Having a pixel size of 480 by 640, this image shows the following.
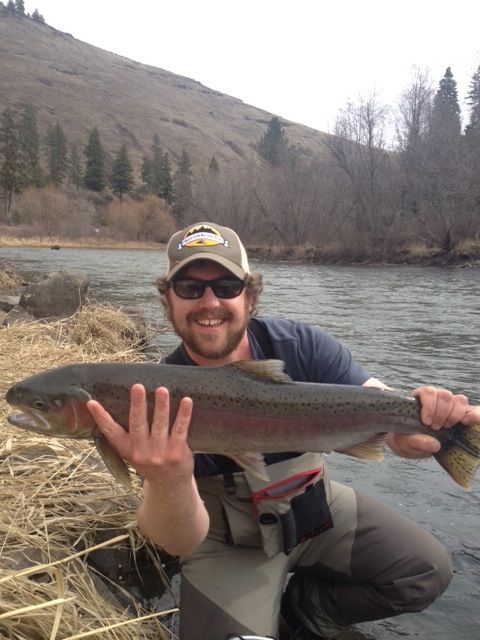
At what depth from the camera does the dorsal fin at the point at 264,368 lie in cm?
250

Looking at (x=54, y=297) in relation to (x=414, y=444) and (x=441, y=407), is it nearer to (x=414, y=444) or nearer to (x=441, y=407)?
(x=414, y=444)

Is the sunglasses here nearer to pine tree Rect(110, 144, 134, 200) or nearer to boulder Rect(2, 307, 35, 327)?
boulder Rect(2, 307, 35, 327)

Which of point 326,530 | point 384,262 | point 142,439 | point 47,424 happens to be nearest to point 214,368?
point 142,439

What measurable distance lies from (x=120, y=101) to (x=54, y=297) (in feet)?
433

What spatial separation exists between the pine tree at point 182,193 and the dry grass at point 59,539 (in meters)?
59.0

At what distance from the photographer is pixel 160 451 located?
2.20 meters

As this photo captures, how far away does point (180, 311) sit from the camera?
9.73ft

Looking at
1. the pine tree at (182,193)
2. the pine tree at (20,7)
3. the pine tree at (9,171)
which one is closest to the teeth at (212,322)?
the pine tree at (182,193)

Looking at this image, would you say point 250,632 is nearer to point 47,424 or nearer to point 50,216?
point 47,424

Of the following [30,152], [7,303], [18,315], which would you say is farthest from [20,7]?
[18,315]

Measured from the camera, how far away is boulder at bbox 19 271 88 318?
11180 mm

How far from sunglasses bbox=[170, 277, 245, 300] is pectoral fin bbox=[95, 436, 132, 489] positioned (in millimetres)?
939

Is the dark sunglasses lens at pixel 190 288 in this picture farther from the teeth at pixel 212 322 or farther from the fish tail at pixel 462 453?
the fish tail at pixel 462 453

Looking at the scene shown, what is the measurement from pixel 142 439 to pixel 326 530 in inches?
51.3
